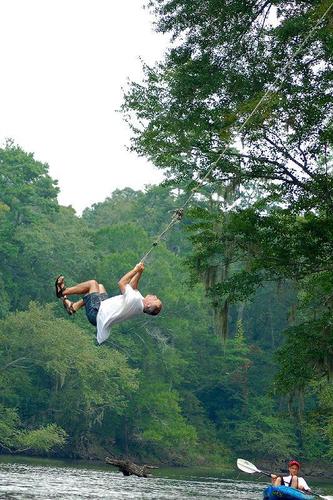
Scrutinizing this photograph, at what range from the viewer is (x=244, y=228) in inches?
985

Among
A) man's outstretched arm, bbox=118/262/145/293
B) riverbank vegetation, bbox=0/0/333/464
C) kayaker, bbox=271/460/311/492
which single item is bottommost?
kayaker, bbox=271/460/311/492

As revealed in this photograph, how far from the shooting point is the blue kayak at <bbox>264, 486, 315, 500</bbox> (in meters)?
21.7

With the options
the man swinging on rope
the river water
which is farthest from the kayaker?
the man swinging on rope

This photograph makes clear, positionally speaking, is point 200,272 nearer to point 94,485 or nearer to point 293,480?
point 293,480

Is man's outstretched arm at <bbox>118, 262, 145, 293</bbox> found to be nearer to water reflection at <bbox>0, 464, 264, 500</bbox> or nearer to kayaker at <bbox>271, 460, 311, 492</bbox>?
kayaker at <bbox>271, 460, 311, 492</bbox>

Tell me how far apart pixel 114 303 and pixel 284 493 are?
31.6 ft

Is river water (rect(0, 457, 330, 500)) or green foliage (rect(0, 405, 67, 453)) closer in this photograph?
river water (rect(0, 457, 330, 500))

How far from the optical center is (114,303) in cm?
1379

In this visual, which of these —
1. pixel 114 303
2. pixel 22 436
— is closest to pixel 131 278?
pixel 114 303

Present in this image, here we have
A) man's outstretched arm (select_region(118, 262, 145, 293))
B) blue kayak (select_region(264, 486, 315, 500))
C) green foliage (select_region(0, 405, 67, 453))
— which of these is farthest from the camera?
green foliage (select_region(0, 405, 67, 453))

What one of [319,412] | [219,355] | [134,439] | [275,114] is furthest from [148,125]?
[219,355]

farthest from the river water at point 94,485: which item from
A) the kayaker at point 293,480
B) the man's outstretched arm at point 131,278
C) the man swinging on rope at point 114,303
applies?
the man's outstretched arm at point 131,278

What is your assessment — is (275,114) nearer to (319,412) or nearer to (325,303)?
(325,303)

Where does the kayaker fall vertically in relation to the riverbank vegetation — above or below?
below
